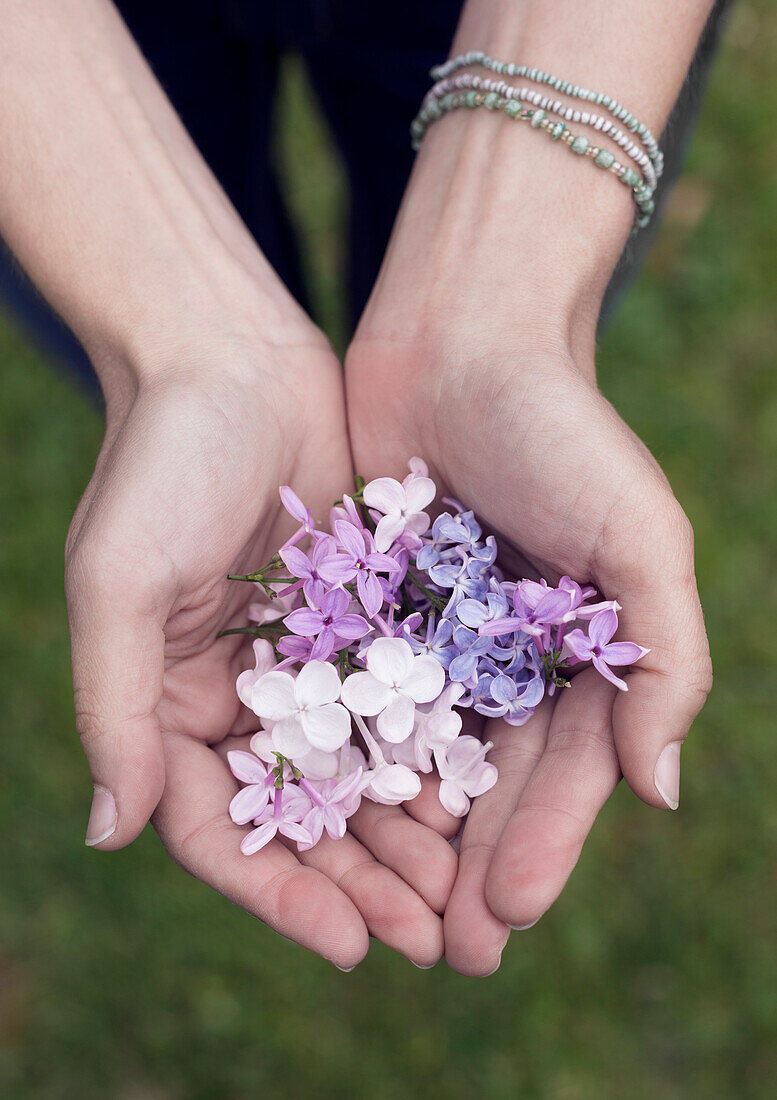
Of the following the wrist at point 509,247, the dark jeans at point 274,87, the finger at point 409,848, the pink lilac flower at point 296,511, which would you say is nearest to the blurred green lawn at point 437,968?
the dark jeans at point 274,87

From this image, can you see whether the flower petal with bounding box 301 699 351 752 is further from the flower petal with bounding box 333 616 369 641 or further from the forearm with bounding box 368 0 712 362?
the forearm with bounding box 368 0 712 362

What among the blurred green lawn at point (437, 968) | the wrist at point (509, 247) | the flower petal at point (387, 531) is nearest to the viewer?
the flower petal at point (387, 531)

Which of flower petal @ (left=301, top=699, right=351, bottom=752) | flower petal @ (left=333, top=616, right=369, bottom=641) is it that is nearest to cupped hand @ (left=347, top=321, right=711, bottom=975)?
flower petal @ (left=301, top=699, right=351, bottom=752)

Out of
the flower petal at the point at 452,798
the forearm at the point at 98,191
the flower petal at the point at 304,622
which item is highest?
the forearm at the point at 98,191

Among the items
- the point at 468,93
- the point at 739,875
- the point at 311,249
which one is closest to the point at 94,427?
the point at 311,249

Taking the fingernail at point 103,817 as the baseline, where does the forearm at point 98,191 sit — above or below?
above

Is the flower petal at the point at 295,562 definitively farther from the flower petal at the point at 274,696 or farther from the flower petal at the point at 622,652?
the flower petal at the point at 622,652

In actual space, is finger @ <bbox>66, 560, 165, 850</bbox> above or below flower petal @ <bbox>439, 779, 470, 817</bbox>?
above


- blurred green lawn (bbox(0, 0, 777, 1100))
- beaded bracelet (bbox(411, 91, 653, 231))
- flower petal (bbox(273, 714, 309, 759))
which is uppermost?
beaded bracelet (bbox(411, 91, 653, 231))
